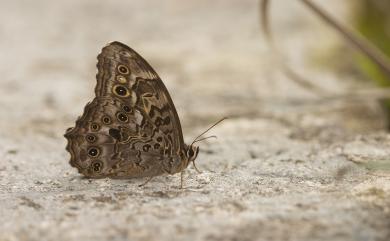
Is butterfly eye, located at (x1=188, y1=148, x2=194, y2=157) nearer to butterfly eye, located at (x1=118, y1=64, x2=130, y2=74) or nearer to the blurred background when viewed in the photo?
butterfly eye, located at (x1=118, y1=64, x2=130, y2=74)

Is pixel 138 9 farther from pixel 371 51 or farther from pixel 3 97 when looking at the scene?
pixel 371 51

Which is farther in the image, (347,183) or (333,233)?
(347,183)

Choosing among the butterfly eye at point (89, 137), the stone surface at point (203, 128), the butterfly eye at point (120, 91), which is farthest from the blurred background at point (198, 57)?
the butterfly eye at point (120, 91)

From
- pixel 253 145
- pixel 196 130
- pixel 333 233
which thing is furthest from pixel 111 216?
pixel 196 130

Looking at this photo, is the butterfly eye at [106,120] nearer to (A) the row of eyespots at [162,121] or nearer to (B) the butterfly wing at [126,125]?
(B) the butterfly wing at [126,125]

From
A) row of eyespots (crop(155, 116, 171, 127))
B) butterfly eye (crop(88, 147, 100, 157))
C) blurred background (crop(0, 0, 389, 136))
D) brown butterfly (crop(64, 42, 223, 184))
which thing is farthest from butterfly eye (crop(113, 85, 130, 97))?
blurred background (crop(0, 0, 389, 136))

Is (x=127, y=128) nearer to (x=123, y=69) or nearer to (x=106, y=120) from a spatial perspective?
(x=106, y=120)

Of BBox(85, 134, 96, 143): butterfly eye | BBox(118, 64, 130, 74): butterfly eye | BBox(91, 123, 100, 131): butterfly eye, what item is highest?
BBox(118, 64, 130, 74): butterfly eye
